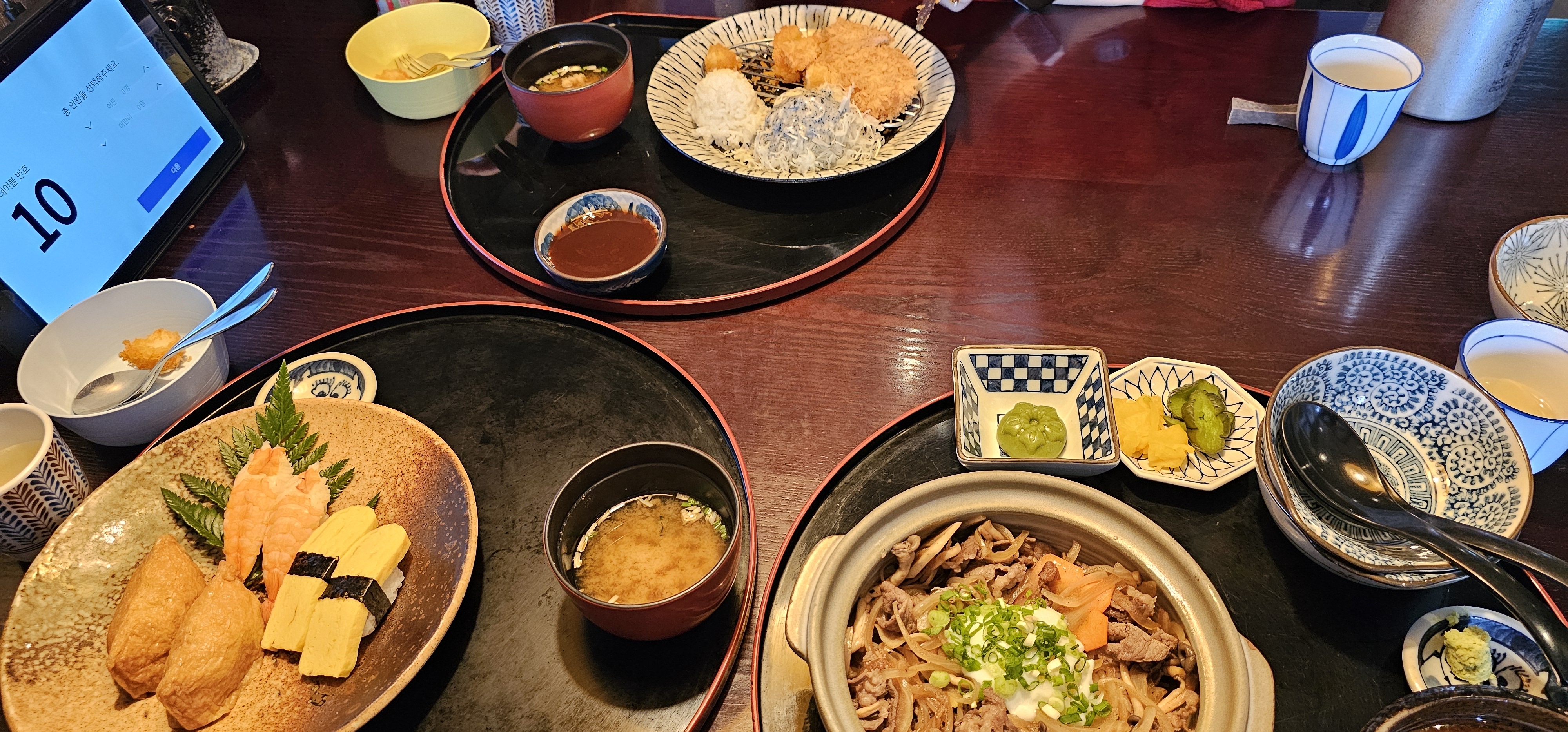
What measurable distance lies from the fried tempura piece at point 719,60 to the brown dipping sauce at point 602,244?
660 millimetres

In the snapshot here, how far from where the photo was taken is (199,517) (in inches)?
55.4

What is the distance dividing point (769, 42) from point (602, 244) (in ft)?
3.38

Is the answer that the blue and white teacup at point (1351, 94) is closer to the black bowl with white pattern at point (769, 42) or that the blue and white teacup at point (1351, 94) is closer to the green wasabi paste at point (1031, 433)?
the black bowl with white pattern at point (769, 42)

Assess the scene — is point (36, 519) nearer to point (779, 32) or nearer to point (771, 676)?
point (771, 676)

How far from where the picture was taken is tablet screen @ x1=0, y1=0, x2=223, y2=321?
1.70 metres

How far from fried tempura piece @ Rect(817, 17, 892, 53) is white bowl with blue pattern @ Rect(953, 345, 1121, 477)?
3.94 ft

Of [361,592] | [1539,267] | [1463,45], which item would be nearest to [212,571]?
[361,592]

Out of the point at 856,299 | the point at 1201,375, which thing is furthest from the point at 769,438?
the point at 1201,375

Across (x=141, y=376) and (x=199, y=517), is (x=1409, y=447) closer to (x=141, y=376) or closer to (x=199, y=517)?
(x=199, y=517)

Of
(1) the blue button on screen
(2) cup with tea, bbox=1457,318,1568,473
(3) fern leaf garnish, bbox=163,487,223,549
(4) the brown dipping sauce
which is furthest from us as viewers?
(1) the blue button on screen

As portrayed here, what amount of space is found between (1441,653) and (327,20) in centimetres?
347

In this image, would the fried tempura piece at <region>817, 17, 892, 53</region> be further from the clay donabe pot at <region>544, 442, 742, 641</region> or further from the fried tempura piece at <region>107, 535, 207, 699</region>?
the fried tempura piece at <region>107, 535, 207, 699</region>

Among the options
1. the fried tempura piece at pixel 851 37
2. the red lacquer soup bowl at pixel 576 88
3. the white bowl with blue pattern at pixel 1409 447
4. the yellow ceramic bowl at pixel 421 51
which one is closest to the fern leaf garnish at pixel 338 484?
the red lacquer soup bowl at pixel 576 88

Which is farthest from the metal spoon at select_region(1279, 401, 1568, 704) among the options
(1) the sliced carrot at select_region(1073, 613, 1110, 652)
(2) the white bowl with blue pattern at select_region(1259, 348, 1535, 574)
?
(1) the sliced carrot at select_region(1073, 613, 1110, 652)
